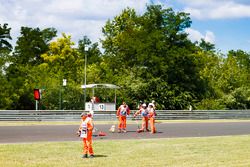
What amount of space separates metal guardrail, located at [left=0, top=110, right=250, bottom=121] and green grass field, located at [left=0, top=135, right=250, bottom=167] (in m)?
17.8

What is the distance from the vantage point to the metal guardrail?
3728cm

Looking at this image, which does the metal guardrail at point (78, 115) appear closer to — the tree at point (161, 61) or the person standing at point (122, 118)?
the tree at point (161, 61)

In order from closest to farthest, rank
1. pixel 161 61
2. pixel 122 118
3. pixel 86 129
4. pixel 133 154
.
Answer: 1. pixel 86 129
2. pixel 133 154
3. pixel 122 118
4. pixel 161 61

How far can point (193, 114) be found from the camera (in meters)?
44.7

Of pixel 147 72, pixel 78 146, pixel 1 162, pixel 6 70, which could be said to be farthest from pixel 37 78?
pixel 1 162

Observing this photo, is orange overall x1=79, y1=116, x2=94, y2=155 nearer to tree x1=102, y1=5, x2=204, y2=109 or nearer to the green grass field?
the green grass field

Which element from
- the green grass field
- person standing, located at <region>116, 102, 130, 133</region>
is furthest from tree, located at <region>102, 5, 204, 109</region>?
the green grass field

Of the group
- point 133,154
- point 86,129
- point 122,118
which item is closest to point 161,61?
point 122,118

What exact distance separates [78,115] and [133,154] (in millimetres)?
22421

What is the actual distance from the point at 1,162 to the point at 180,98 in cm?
3928

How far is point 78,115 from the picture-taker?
128ft

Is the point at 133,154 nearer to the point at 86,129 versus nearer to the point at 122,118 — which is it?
the point at 86,129

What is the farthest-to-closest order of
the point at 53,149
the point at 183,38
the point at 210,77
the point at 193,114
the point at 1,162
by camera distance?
the point at 210,77, the point at 183,38, the point at 193,114, the point at 53,149, the point at 1,162

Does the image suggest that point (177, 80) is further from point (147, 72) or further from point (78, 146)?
point (78, 146)
